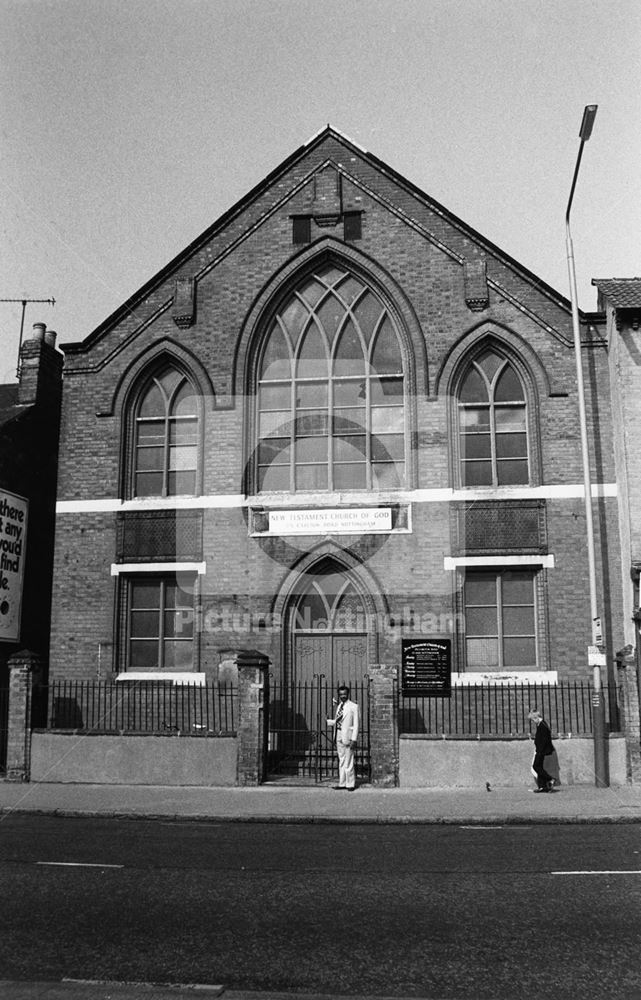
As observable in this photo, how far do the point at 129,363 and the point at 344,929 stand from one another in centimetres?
1702

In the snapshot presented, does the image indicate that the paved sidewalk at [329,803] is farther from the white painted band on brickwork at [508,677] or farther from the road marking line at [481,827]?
the white painted band on brickwork at [508,677]

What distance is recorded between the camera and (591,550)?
1902 cm

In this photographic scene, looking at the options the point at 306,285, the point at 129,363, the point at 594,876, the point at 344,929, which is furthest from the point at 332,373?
the point at 344,929

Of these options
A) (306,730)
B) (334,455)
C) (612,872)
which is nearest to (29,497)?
(334,455)

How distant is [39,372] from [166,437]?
4.54 metres

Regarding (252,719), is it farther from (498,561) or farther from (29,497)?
(29,497)

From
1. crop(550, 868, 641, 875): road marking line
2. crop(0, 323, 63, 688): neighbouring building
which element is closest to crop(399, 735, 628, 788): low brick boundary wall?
crop(550, 868, 641, 875): road marking line

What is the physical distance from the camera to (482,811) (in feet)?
46.6

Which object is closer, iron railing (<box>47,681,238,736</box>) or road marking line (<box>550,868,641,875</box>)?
road marking line (<box>550,868,641,875</box>)

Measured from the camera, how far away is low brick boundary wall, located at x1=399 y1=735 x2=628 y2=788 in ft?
55.7

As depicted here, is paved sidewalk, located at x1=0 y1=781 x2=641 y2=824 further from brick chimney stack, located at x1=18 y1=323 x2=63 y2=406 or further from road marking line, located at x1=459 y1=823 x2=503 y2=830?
brick chimney stack, located at x1=18 y1=323 x2=63 y2=406

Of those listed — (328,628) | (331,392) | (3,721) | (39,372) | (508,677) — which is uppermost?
(39,372)

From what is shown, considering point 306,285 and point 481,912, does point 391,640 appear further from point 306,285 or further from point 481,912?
point 481,912

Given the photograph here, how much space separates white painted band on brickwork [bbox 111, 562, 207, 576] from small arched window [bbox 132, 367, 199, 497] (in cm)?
165
